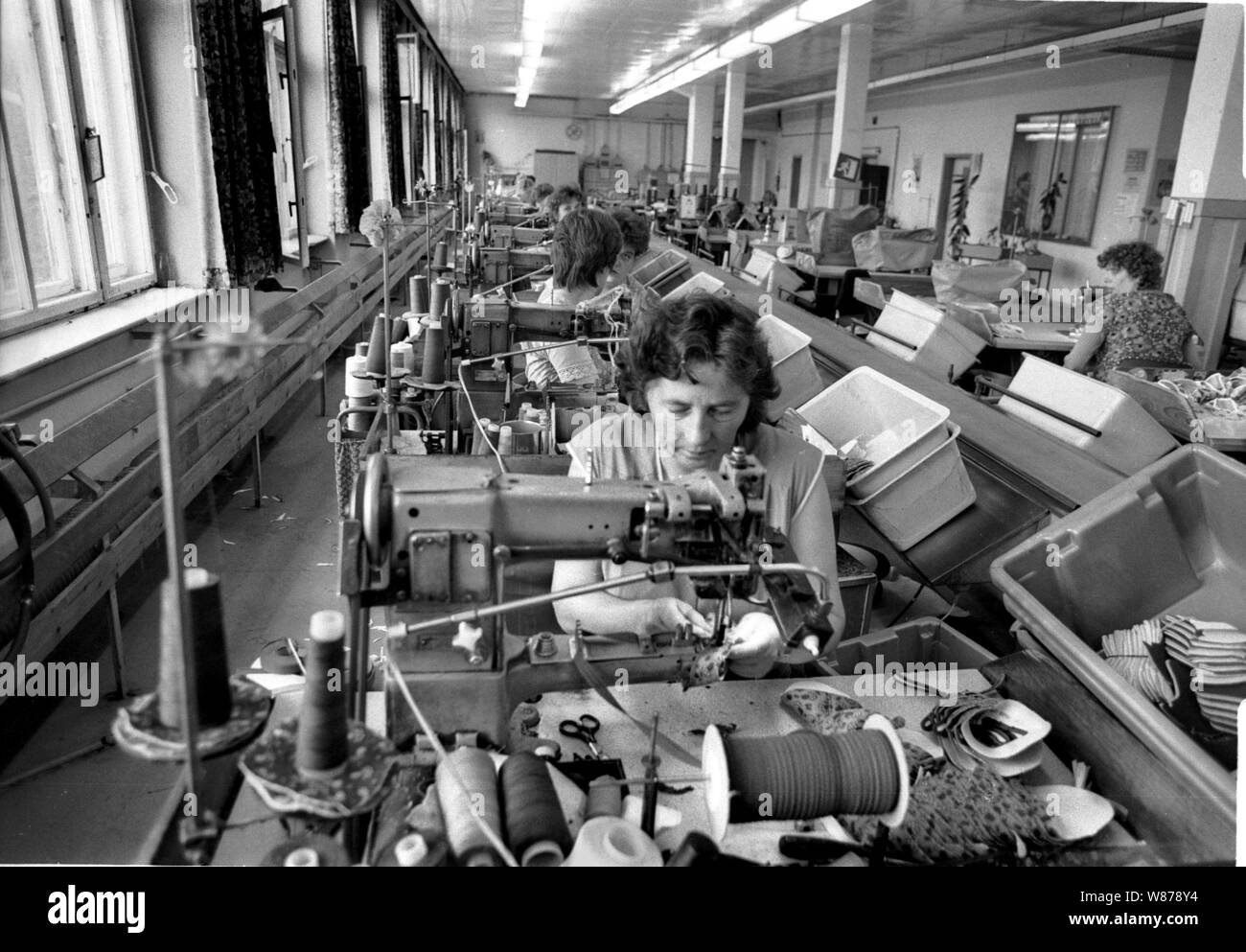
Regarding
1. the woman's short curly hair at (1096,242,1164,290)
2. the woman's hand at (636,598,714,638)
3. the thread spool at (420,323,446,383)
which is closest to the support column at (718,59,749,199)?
the woman's short curly hair at (1096,242,1164,290)

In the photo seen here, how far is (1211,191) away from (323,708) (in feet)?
21.6

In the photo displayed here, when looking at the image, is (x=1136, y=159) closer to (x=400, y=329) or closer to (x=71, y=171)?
(x=400, y=329)

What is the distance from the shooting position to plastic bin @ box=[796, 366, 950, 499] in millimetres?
2408

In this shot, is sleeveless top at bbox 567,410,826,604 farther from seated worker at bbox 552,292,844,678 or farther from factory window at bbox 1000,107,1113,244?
factory window at bbox 1000,107,1113,244

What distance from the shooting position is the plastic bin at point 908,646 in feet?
5.49

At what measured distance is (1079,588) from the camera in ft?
5.45

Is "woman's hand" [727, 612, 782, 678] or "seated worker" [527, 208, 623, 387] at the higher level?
"seated worker" [527, 208, 623, 387]

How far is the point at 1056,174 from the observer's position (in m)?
12.0

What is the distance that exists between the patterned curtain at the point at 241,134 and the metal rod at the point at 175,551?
13.1 feet

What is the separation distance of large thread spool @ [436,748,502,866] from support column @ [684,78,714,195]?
15.8 meters

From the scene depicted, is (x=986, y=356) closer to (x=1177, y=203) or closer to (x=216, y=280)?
(x=1177, y=203)

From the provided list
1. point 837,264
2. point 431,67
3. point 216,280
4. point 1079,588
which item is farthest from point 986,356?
point 431,67

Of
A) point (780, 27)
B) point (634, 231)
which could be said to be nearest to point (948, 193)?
point (780, 27)
